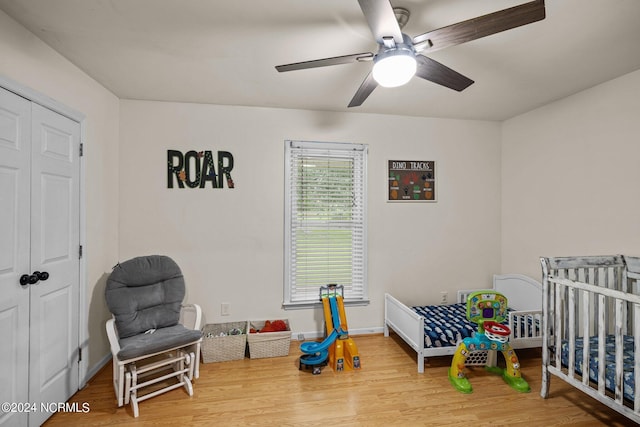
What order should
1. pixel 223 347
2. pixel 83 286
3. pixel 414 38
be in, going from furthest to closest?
pixel 223 347 → pixel 83 286 → pixel 414 38

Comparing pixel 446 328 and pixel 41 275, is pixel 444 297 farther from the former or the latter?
pixel 41 275

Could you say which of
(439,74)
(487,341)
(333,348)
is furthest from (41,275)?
(487,341)

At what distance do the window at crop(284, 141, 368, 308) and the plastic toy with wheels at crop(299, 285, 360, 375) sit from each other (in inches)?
18.4

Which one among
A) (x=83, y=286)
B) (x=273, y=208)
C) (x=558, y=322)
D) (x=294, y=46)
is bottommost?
(x=558, y=322)

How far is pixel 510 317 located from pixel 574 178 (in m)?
1.47

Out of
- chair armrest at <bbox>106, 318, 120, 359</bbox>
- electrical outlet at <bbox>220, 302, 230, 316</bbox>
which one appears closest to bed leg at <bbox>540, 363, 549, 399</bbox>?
electrical outlet at <bbox>220, 302, 230, 316</bbox>

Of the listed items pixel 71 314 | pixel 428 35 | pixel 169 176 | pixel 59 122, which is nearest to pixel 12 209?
pixel 59 122

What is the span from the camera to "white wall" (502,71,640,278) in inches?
94.7

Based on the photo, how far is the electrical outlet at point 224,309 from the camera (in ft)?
10.1

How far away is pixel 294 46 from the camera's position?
6.51 feet

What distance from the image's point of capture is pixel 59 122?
6.86ft

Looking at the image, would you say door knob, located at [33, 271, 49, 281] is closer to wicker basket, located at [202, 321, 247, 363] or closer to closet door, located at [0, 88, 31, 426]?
closet door, located at [0, 88, 31, 426]

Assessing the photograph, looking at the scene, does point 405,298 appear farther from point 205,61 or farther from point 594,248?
point 205,61

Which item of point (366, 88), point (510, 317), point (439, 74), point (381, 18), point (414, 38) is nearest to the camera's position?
point (381, 18)
